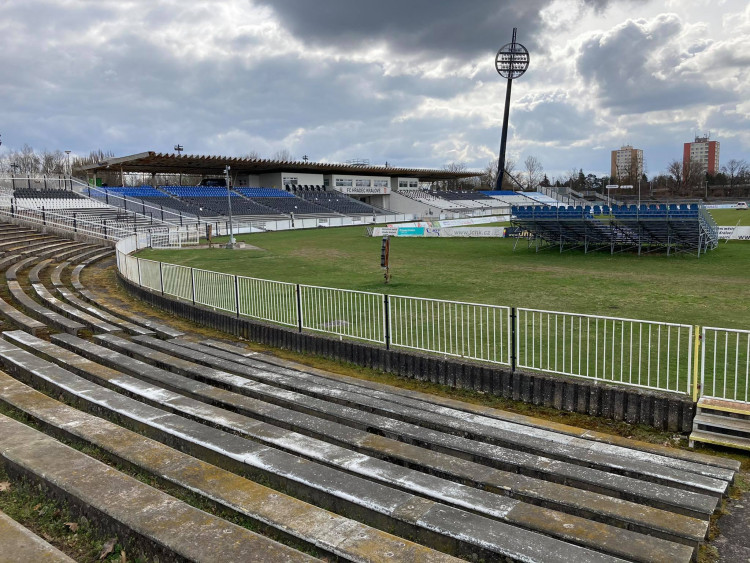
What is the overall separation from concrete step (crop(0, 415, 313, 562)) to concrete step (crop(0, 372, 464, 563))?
0.24 metres

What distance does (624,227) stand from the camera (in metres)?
26.3

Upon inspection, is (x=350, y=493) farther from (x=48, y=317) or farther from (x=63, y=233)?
(x=63, y=233)

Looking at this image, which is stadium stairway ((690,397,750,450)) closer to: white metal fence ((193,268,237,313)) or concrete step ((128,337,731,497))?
concrete step ((128,337,731,497))

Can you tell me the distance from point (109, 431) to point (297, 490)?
82.5 inches

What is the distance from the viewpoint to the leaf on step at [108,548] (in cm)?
359

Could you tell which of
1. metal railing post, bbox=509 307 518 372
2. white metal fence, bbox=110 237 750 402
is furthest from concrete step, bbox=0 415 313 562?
metal railing post, bbox=509 307 518 372

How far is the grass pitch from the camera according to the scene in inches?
535

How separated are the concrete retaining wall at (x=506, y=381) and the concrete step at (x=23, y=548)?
5676mm

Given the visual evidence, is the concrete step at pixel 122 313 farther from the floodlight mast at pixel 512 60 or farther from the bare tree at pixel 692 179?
the bare tree at pixel 692 179

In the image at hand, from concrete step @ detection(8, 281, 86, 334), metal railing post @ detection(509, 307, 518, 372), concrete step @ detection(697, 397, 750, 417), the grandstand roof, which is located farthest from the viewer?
the grandstand roof

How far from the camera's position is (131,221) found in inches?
1674

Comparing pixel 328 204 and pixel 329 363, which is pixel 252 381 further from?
pixel 328 204

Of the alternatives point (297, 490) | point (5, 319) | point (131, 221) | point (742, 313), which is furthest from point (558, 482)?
point (131, 221)

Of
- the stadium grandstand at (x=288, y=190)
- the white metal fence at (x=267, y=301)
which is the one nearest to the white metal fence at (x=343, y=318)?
the white metal fence at (x=267, y=301)
